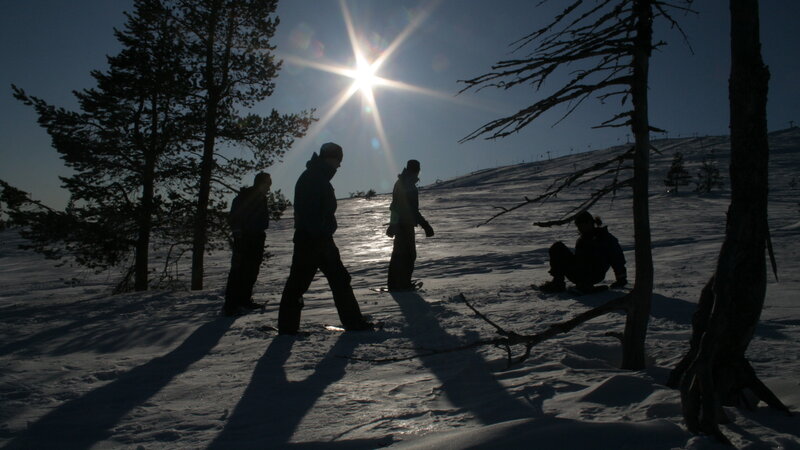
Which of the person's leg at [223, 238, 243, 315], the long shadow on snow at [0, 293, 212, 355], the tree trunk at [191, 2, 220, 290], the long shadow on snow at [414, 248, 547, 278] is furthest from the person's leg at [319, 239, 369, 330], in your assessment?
the tree trunk at [191, 2, 220, 290]

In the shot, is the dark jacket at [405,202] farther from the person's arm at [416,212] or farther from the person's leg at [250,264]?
the person's leg at [250,264]

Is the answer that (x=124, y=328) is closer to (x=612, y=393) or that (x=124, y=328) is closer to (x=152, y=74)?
(x=612, y=393)

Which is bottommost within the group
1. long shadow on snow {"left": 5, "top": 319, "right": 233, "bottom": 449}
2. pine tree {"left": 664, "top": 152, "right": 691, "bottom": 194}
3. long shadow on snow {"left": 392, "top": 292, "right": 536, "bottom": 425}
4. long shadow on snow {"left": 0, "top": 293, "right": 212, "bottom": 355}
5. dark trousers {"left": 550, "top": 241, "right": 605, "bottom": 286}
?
long shadow on snow {"left": 5, "top": 319, "right": 233, "bottom": 449}

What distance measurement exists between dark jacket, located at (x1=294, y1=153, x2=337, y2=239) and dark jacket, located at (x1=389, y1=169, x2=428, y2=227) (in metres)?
2.83

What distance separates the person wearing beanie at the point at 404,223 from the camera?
295 inches

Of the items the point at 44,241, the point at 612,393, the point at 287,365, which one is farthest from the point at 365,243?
the point at 612,393

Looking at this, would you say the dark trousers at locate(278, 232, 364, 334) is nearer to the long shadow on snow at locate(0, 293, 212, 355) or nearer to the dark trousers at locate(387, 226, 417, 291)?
the long shadow on snow at locate(0, 293, 212, 355)

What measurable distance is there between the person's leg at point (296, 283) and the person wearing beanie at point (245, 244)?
63.9 inches

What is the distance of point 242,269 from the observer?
6227 millimetres

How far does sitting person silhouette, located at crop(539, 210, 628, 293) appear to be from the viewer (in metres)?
6.30

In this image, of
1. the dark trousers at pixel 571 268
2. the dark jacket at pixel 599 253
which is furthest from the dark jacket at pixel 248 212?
the dark jacket at pixel 599 253

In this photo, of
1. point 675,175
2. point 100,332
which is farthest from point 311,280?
point 675,175

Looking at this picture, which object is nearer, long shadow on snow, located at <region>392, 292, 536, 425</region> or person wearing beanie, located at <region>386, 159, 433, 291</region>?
long shadow on snow, located at <region>392, 292, 536, 425</region>

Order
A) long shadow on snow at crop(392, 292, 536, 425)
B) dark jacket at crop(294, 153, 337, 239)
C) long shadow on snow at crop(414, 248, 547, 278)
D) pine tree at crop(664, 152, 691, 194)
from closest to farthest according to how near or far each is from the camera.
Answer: long shadow on snow at crop(392, 292, 536, 425) → dark jacket at crop(294, 153, 337, 239) → long shadow on snow at crop(414, 248, 547, 278) → pine tree at crop(664, 152, 691, 194)
